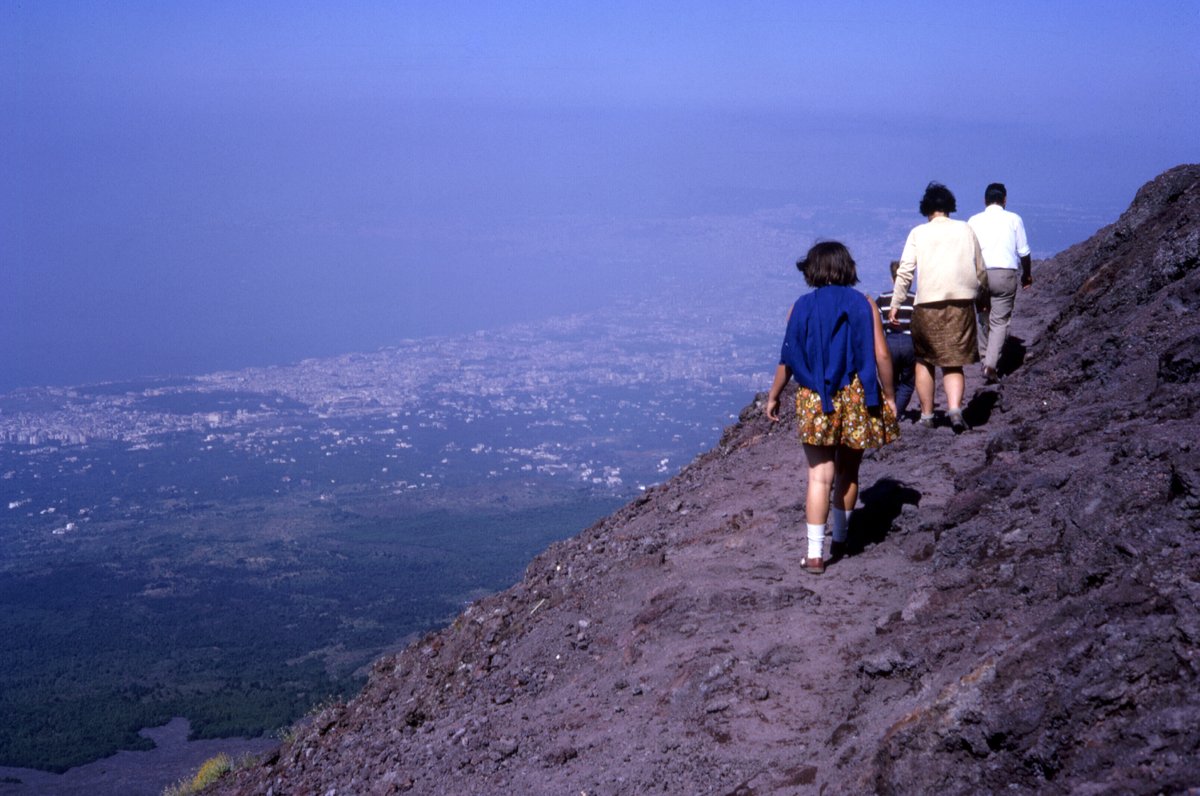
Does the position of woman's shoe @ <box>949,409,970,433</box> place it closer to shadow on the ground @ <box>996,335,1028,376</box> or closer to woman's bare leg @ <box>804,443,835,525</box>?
shadow on the ground @ <box>996,335,1028,376</box>

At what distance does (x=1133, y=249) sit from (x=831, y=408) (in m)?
6.32

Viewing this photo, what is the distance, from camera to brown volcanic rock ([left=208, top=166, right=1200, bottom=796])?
3453 mm

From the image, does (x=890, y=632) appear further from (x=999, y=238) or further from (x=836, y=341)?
(x=999, y=238)

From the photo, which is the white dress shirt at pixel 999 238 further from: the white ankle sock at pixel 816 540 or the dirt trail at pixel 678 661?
the white ankle sock at pixel 816 540

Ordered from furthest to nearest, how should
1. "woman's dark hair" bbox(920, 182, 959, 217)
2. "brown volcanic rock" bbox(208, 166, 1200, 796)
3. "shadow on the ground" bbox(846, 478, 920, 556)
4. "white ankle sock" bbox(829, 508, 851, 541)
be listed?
1. "woman's dark hair" bbox(920, 182, 959, 217)
2. "shadow on the ground" bbox(846, 478, 920, 556)
3. "white ankle sock" bbox(829, 508, 851, 541)
4. "brown volcanic rock" bbox(208, 166, 1200, 796)

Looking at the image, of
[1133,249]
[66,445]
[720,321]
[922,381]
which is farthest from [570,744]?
[720,321]

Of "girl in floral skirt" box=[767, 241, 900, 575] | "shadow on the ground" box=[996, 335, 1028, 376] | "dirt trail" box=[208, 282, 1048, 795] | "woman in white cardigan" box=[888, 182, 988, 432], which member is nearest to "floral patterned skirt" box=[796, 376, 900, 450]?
"girl in floral skirt" box=[767, 241, 900, 575]

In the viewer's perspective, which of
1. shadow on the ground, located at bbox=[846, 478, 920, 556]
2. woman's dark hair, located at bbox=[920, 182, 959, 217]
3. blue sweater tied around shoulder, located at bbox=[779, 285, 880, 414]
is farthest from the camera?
woman's dark hair, located at bbox=[920, 182, 959, 217]

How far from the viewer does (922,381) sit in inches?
353

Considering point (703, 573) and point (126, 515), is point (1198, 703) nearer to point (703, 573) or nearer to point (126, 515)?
point (703, 573)

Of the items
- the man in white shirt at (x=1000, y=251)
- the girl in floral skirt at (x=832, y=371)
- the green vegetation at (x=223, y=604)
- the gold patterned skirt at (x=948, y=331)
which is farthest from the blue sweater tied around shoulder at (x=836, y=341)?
the green vegetation at (x=223, y=604)

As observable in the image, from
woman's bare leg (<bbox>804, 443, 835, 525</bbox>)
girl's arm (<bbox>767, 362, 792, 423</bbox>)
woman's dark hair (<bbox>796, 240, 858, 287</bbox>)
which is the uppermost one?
woman's dark hair (<bbox>796, 240, 858, 287</bbox>)

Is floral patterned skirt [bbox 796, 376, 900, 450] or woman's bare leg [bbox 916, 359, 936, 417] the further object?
woman's bare leg [bbox 916, 359, 936, 417]

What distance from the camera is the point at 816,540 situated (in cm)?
655
